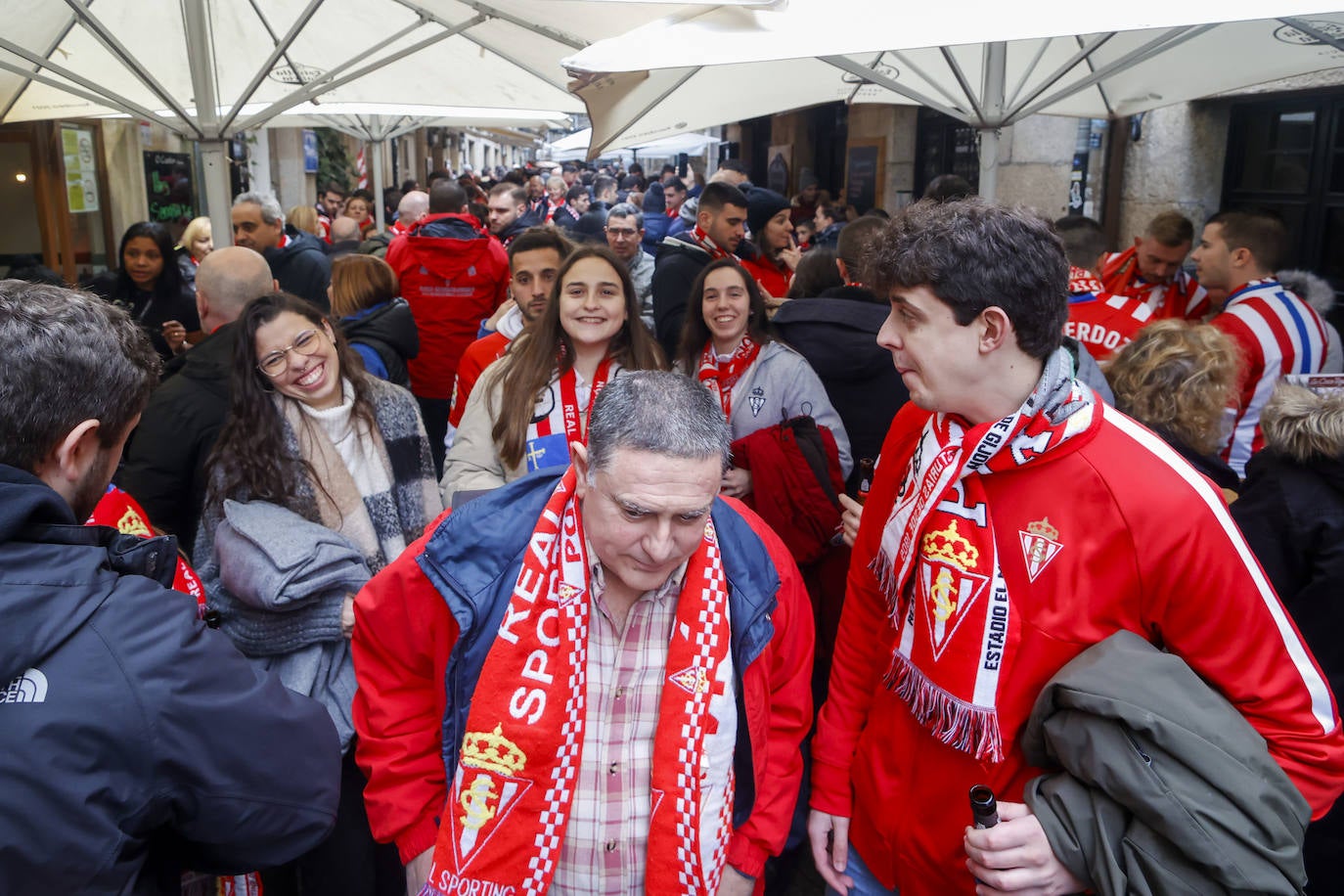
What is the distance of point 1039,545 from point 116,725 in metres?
1.46

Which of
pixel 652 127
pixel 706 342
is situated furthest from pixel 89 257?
pixel 706 342

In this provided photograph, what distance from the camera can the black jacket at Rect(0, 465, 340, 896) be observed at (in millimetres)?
1256

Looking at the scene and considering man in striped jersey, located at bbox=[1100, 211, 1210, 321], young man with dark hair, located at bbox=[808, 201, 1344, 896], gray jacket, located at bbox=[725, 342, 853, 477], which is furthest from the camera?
man in striped jersey, located at bbox=[1100, 211, 1210, 321]

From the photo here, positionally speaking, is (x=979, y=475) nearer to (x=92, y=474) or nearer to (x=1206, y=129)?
(x=92, y=474)

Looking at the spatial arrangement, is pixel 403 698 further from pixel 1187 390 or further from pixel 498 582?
pixel 1187 390

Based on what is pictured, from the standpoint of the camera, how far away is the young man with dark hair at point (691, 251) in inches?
180

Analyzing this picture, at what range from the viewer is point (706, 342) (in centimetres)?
382

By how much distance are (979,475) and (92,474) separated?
147 cm

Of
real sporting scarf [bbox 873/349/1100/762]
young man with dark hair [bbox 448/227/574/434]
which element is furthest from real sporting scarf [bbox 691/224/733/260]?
real sporting scarf [bbox 873/349/1100/762]

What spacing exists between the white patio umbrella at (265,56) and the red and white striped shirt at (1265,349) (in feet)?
8.56

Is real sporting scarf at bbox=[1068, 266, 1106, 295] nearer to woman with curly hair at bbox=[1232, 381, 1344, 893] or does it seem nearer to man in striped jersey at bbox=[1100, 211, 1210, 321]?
man in striped jersey at bbox=[1100, 211, 1210, 321]

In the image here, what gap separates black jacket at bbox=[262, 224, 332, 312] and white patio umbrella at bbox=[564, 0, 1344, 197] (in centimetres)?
192

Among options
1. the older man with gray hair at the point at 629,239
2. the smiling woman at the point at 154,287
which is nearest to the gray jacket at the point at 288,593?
the smiling woman at the point at 154,287

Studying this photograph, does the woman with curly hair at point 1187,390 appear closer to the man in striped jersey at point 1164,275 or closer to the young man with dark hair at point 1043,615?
the young man with dark hair at point 1043,615
